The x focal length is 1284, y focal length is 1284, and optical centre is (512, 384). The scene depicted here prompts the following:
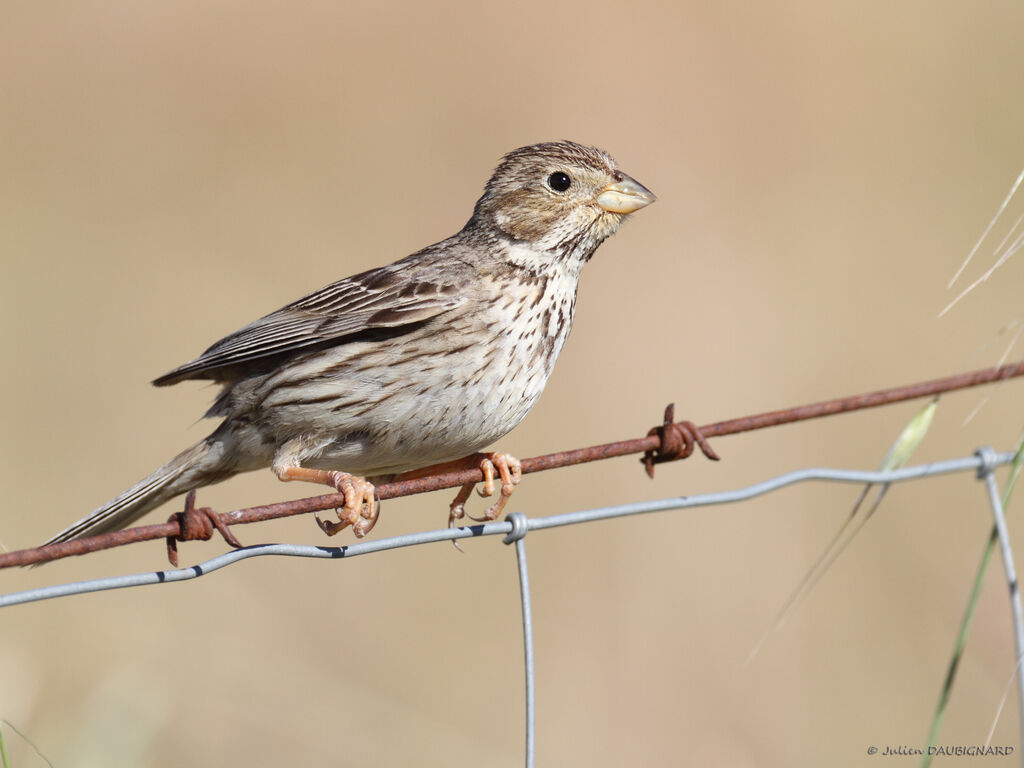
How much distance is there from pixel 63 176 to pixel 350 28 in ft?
9.59

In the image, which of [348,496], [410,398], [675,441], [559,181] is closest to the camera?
[675,441]

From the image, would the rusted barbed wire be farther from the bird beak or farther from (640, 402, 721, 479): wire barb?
the bird beak

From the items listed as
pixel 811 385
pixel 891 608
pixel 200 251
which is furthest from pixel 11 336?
pixel 891 608

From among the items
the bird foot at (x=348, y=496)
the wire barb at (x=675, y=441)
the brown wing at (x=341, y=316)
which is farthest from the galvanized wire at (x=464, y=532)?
the brown wing at (x=341, y=316)

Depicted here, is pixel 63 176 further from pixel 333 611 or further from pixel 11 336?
pixel 333 611

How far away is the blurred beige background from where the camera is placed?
23.2ft

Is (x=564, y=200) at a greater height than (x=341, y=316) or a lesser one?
greater

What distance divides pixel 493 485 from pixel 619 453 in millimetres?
1461

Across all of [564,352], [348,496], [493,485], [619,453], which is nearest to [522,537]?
[619,453]

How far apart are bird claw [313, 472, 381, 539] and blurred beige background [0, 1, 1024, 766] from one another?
3.57ft

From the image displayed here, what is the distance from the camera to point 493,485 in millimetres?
4977

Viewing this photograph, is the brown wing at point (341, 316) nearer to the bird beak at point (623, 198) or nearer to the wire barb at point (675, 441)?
the bird beak at point (623, 198)

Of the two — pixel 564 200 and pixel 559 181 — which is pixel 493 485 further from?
pixel 559 181

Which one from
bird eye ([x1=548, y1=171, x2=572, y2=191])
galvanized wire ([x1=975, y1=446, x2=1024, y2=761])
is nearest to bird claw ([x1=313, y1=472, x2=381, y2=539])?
bird eye ([x1=548, y1=171, x2=572, y2=191])
